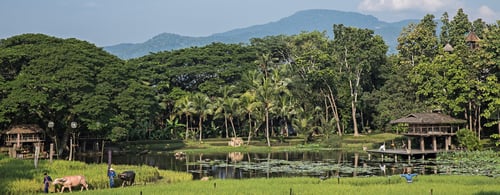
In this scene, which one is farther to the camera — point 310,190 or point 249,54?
point 249,54

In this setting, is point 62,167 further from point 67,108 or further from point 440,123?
point 440,123

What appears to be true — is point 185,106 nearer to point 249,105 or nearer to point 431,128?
point 249,105

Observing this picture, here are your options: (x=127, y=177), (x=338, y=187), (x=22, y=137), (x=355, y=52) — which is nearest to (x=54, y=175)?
(x=127, y=177)

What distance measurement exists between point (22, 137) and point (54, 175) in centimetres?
2009

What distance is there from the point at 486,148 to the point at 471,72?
6.67m

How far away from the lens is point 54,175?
2641 cm

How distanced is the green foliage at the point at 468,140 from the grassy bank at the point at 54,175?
2633cm

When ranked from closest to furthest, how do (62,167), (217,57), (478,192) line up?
(478,192)
(62,167)
(217,57)

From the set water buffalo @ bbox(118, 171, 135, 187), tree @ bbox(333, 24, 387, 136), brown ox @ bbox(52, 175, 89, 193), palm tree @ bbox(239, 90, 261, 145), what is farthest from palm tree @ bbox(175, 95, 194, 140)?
brown ox @ bbox(52, 175, 89, 193)

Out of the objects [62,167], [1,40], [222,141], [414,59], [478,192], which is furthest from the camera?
[222,141]

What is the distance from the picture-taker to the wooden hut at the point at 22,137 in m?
43.9

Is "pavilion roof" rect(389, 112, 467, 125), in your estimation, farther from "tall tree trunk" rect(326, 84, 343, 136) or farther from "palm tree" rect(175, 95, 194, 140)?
"palm tree" rect(175, 95, 194, 140)

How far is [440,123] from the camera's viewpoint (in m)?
45.8

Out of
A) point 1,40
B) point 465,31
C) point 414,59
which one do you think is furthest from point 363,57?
point 1,40
